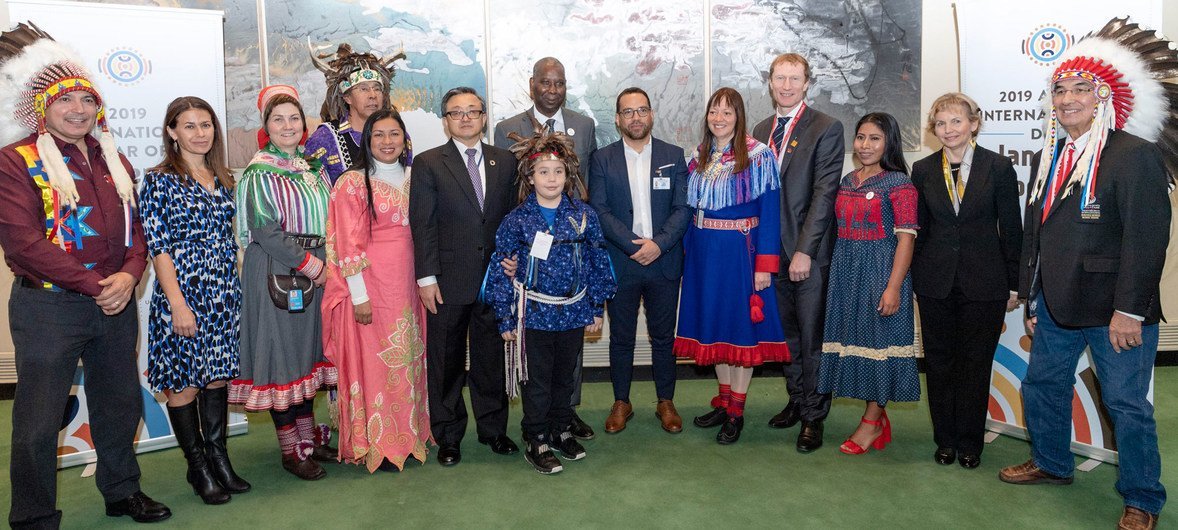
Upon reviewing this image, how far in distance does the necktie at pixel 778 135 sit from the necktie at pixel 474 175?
4.80ft

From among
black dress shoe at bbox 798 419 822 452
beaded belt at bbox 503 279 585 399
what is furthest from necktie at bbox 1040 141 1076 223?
beaded belt at bbox 503 279 585 399

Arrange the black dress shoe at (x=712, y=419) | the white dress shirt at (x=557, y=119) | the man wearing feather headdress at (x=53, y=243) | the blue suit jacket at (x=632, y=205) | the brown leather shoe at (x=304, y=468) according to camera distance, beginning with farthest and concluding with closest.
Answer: the white dress shirt at (x=557, y=119), the black dress shoe at (x=712, y=419), the blue suit jacket at (x=632, y=205), the brown leather shoe at (x=304, y=468), the man wearing feather headdress at (x=53, y=243)

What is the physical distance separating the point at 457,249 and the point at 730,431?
165 cm

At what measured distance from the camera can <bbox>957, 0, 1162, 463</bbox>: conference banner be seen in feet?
11.6

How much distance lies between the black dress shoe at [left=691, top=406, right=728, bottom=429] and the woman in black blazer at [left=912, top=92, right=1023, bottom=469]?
1082 mm

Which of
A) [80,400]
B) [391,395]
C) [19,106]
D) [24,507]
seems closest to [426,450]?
[391,395]

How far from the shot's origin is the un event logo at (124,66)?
11.9ft

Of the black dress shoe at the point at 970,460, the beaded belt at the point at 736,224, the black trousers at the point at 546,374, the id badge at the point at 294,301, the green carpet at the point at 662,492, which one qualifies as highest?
the beaded belt at the point at 736,224

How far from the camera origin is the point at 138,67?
12.1 ft

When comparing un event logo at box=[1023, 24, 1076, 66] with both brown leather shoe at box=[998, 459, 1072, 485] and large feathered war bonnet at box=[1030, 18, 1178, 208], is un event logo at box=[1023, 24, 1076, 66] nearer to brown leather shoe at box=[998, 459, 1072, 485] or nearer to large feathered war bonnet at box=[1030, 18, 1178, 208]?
large feathered war bonnet at box=[1030, 18, 1178, 208]

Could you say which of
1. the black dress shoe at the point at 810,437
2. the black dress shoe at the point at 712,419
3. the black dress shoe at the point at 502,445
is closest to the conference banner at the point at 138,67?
the black dress shoe at the point at 502,445

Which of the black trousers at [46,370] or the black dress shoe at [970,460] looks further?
the black dress shoe at [970,460]

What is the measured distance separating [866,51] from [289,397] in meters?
4.19

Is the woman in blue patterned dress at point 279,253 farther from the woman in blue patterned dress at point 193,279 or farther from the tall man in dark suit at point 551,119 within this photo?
the tall man in dark suit at point 551,119
